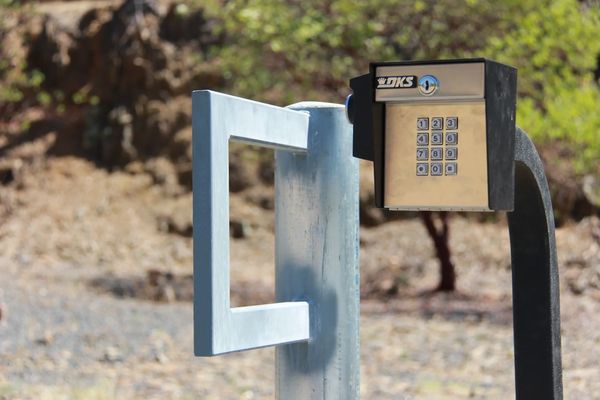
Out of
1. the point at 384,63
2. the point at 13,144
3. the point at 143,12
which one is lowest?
the point at 384,63

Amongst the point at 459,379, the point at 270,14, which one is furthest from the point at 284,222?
the point at 270,14

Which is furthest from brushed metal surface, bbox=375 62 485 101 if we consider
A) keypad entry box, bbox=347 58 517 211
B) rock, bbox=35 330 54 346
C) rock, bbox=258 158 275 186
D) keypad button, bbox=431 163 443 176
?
rock, bbox=258 158 275 186

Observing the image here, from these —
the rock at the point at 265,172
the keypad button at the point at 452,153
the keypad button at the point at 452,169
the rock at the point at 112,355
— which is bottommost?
the rock at the point at 112,355

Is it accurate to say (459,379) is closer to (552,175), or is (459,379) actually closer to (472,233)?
(552,175)

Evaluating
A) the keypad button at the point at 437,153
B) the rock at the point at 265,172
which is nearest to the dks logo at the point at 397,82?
the keypad button at the point at 437,153

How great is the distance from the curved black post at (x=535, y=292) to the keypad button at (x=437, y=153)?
36cm

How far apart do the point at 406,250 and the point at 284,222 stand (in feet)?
33.4

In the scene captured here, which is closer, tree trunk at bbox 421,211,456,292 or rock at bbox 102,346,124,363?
rock at bbox 102,346,124,363

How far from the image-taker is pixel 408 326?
8500 millimetres

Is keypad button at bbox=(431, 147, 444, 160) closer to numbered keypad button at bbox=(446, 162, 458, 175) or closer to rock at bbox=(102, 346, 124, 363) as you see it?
numbered keypad button at bbox=(446, 162, 458, 175)

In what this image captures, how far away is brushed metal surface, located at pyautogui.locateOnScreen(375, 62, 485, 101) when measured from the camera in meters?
1.81

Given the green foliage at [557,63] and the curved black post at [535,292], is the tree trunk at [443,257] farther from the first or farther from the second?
the curved black post at [535,292]

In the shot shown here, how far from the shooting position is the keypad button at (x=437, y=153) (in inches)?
72.2

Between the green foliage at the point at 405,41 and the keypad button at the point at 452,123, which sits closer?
the keypad button at the point at 452,123
